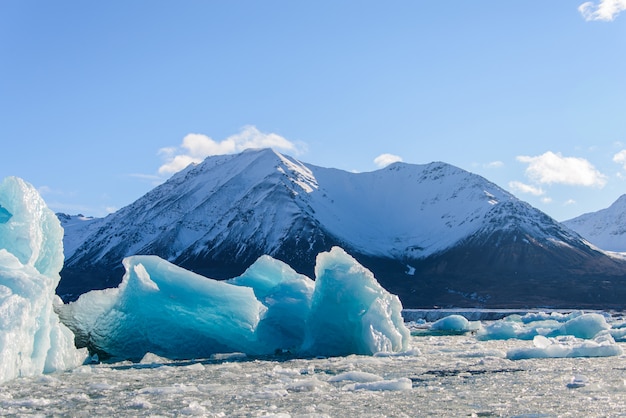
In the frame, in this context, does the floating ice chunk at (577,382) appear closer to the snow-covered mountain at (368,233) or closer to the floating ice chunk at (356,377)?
the floating ice chunk at (356,377)

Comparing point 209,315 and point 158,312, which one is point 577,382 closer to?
point 209,315

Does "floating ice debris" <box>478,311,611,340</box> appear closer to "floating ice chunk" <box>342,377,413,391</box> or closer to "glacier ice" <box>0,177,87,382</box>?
"floating ice chunk" <box>342,377,413,391</box>

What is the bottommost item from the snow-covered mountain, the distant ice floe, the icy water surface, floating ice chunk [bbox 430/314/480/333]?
the icy water surface

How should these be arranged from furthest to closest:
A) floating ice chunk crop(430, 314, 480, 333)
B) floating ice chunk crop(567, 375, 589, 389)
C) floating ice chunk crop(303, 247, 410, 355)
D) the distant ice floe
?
floating ice chunk crop(430, 314, 480, 333), floating ice chunk crop(303, 247, 410, 355), the distant ice floe, floating ice chunk crop(567, 375, 589, 389)

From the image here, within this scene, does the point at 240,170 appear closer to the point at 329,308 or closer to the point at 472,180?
the point at 472,180

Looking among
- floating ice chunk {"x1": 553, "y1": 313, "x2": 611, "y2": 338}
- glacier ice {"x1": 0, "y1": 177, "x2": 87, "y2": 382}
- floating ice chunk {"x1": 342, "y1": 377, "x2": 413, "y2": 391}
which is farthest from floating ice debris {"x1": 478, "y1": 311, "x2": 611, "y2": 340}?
glacier ice {"x1": 0, "y1": 177, "x2": 87, "y2": 382}

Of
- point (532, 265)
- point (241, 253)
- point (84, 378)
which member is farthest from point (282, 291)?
point (241, 253)

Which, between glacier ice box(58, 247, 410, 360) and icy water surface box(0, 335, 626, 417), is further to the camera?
glacier ice box(58, 247, 410, 360)
